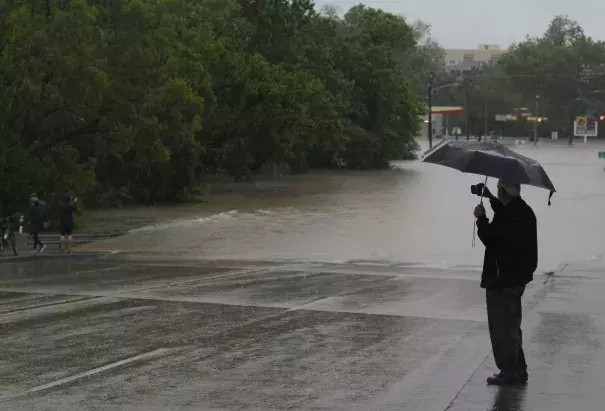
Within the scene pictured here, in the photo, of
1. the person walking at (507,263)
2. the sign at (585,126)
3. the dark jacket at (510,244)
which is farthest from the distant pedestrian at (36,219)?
the sign at (585,126)

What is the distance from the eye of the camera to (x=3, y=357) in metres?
10.1

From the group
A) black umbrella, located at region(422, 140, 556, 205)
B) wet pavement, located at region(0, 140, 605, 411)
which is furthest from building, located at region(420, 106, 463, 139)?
black umbrella, located at region(422, 140, 556, 205)

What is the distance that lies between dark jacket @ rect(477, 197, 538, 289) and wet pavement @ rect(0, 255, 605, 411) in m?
0.97

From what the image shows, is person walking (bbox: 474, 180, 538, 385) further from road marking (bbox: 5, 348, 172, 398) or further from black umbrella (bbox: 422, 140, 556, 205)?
road marking (bbox: 5, 348, 172, 398)

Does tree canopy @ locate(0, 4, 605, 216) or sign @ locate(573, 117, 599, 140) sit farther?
sign @ locate(573, 117, 599, 140)

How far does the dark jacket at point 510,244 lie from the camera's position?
28.3ft

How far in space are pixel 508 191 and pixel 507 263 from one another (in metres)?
0.63

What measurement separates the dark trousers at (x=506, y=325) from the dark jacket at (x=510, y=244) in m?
0.12

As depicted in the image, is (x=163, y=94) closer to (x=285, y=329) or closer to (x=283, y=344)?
(x=285, y=329)

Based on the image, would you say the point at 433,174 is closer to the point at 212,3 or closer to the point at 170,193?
the point at 212,3

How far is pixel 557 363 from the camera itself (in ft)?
33.0

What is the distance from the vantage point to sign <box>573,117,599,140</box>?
14975 centimetres

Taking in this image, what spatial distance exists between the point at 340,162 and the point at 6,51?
52089 millimetres

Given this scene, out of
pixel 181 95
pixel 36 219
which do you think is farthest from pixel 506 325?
pixel 181 95
